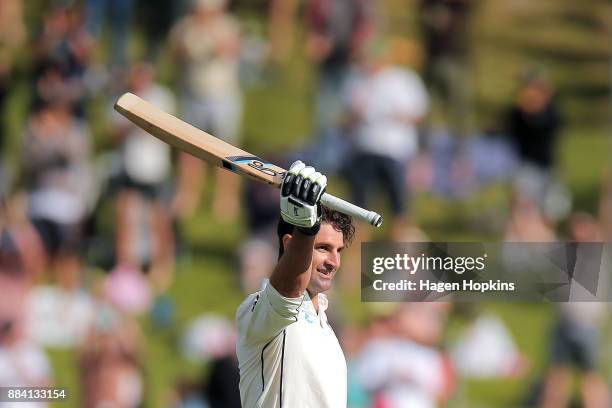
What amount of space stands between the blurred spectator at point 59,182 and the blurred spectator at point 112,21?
0.57 metres

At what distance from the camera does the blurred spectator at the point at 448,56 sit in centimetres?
754

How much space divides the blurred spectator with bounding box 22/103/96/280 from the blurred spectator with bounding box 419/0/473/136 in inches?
96.4

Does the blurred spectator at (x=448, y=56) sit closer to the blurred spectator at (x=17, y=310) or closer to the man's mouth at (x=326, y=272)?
the blurred spectator at (x=17, y=310)

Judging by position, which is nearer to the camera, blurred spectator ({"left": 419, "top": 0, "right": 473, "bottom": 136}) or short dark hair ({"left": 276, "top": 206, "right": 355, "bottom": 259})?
short dark hair ({"left": 276, "top": 206, "right": 355, "bottom": 259})

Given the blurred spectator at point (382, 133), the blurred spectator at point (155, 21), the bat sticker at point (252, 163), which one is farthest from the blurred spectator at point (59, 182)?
the bat sticker at point (252, 163)

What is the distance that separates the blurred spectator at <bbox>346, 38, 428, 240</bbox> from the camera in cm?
737

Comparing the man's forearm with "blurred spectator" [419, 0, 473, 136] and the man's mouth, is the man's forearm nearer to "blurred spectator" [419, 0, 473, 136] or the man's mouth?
the man's mouth

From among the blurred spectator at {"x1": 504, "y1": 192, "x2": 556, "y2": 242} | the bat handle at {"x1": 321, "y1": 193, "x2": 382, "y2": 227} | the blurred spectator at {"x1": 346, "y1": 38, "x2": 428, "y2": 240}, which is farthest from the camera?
the blurred spectator at {"x1": 346, "y1": 38, "x2": 428, "y2": 240}

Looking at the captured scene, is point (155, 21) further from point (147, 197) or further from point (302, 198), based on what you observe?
point (302, 198)

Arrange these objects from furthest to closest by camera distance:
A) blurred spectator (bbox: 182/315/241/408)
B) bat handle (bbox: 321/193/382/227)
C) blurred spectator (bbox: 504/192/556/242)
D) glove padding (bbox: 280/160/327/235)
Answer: blurred spectator (bbox: 504/192/556/242) → blurred spectator (bbox: 182/315/241/408) → bat handle (bbox: 321/193/382/227) → glove padding (bbox: 280/160/327/235)

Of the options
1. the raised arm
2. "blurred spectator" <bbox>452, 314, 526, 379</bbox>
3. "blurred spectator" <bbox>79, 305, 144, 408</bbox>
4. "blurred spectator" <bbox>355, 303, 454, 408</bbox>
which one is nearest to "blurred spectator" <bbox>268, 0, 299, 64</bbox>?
"blurred spectator" <bbox>355, 303, 454, 408</bbox>

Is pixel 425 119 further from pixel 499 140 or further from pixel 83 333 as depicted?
pixel 83 333

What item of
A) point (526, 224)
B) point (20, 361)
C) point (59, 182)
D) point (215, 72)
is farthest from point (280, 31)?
point (20, 361)

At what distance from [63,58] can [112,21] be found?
17.1 inches
